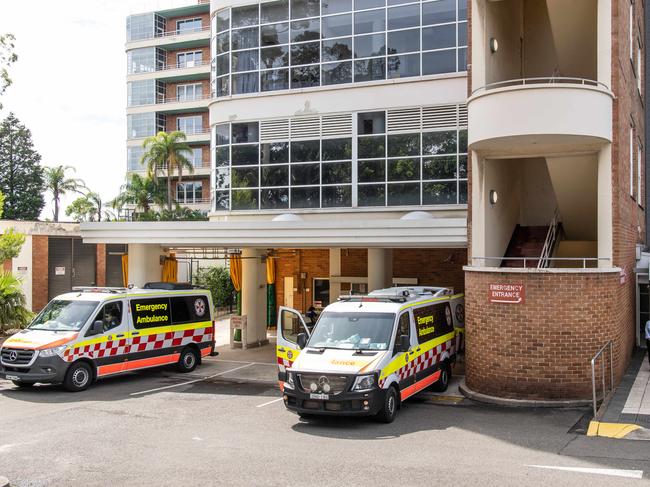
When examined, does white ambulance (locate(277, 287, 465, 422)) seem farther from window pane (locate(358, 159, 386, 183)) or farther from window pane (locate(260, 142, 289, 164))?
window pane (locate(260, 142, 289, 164))

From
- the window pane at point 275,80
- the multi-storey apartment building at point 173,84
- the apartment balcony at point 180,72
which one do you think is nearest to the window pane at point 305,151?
the window pane at point 275,80

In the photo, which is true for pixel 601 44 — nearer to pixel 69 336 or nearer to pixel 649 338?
pixel 649 338

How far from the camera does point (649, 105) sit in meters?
24.3

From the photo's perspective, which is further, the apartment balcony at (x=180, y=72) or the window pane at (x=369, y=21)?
the apartment balcony at (x=180, y=72)

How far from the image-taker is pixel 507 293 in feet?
44.3

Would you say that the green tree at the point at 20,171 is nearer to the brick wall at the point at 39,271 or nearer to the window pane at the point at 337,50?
the brick wall at the point at 39,271

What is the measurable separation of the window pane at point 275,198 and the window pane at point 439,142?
14.4ft

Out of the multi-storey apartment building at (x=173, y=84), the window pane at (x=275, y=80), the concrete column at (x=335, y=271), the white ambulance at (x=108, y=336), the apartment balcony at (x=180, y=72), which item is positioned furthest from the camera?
the apartment balcony at (x=180, y=72)

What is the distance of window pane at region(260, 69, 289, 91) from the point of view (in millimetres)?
21078

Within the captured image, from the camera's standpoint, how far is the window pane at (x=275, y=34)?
2109 cm

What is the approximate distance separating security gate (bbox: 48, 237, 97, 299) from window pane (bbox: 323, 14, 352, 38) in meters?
15.0

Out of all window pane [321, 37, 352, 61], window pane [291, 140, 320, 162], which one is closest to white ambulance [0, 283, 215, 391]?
window pane [291, 140, 320, 162]

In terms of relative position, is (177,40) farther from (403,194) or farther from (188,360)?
(188,360)

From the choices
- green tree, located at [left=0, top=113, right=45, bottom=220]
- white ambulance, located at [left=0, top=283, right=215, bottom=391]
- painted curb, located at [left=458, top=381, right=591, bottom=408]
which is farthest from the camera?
green tree, located at [left=0, top=113, right=45, bottom=220]
